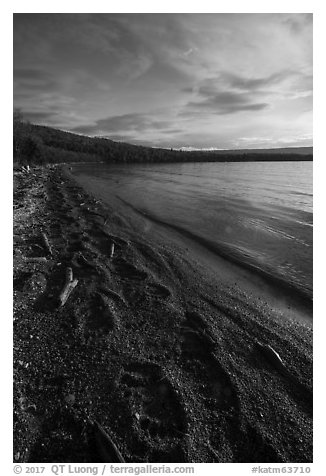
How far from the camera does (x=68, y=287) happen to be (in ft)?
27.5

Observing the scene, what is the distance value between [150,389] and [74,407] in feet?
5.18

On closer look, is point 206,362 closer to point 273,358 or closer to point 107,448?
point 273,358

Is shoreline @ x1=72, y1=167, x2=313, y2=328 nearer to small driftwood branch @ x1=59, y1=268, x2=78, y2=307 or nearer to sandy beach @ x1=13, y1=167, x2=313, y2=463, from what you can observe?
sandy beach @ x1=13, y1=167, x2=313, y2=463

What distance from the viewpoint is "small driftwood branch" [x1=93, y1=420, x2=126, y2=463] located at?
4.07 m

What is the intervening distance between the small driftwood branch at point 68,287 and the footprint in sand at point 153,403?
3323mm

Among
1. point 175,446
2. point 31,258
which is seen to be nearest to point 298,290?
point 175,446

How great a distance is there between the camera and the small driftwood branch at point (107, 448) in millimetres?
4074

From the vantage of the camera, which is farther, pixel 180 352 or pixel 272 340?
pixel 272 340

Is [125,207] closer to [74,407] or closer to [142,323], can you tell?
[142,323]

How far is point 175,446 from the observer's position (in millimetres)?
4395

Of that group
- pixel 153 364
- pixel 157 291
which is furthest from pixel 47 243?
pixel 153 364

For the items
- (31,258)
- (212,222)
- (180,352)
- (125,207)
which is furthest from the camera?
(125,207)

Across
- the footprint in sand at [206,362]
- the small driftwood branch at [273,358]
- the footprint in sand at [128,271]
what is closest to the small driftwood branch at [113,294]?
the footprint in sand at [128,271]

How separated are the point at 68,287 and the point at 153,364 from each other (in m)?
4.18
